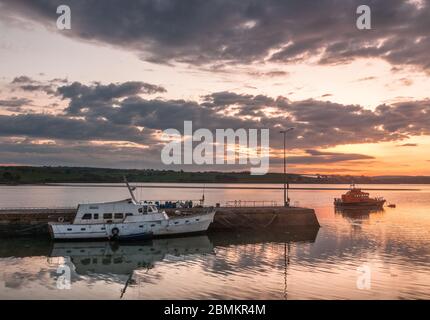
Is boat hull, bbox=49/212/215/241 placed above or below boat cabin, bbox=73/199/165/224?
below

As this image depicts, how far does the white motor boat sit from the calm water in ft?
3.43

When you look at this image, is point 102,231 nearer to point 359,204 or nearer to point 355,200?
point 355,200

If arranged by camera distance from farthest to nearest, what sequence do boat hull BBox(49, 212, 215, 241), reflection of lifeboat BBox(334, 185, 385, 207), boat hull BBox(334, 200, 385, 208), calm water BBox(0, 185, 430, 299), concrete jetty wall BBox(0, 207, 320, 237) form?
reflection of lifeboat BBox(334, 185, 385, 207)
boat hull BBox(334, 200, 385, 208)
concrete jetty wall BBox(0, 207, 320, 237)
boat hull BBox(49, 212, 215, 241)
calm water BBox(0, 185, 430, 299)

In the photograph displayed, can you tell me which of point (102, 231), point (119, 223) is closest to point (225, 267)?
point (119, 223)

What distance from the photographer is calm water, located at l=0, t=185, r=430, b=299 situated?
87.6ft

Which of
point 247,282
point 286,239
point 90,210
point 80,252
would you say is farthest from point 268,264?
point 90,210

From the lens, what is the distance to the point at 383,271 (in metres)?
32.9

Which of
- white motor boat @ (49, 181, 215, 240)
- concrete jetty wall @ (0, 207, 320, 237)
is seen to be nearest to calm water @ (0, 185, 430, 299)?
white motor boat @ (49, 181, 215, 240)

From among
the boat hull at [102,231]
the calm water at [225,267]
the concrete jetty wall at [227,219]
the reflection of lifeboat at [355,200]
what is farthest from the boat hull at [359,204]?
the boat hull at [102,231]

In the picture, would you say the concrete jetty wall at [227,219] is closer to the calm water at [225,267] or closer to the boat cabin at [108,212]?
the calm water at [225,267]

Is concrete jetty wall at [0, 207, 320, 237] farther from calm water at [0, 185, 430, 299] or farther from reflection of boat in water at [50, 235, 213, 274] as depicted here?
reflection of boat in water at [50, 235, 213, 274]

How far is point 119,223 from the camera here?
147 ft
